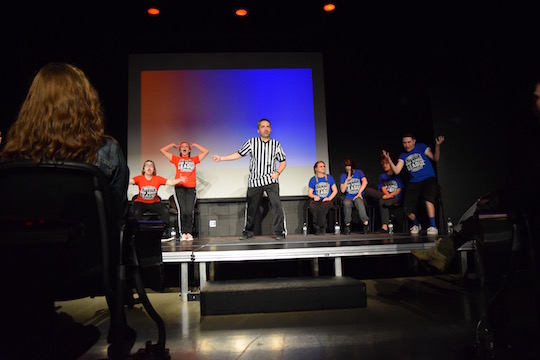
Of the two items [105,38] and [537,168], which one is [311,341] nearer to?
[537,168]

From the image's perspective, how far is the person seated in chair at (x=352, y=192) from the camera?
209 inches

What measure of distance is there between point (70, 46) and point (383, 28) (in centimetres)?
520

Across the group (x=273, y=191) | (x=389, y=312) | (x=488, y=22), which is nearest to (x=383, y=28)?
(x=488, y=22)

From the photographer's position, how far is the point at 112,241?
1206 millimetres

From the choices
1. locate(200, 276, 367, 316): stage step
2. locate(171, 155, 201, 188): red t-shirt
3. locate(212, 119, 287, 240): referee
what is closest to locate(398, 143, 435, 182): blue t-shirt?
locate(212, 119, 287, 240): referee

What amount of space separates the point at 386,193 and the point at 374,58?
250 centimetres

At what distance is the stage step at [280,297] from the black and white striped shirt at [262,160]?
2.13m

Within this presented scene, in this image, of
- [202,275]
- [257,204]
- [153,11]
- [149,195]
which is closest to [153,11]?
[153,11]

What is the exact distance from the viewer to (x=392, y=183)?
5.41m

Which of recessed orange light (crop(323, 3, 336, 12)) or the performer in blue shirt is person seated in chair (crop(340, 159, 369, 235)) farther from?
recessed orange light (crop(323, 3, 336, 12))

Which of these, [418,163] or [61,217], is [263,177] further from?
[61,217]

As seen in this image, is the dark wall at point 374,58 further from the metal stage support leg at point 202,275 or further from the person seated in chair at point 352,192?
the metal stage support leg at point 202,275

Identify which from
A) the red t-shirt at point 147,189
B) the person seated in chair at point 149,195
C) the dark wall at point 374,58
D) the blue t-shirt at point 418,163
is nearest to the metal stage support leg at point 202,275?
the person seated in chair at point 149,195

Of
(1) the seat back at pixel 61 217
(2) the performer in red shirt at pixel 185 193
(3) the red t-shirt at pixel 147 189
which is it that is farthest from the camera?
(3) the red t-shirt at pixel 147 189
